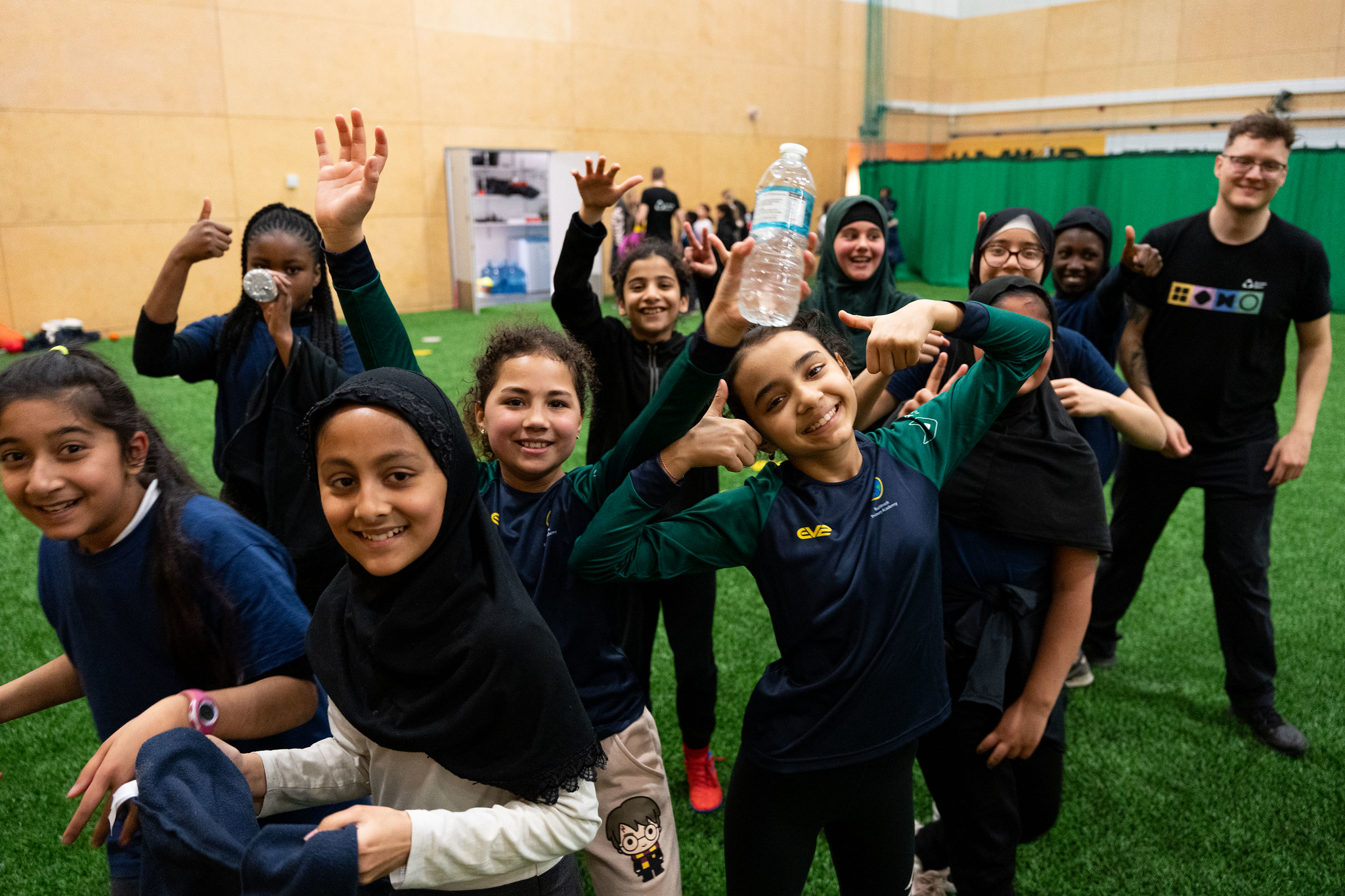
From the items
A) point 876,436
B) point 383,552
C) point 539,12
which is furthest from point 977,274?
point 539,12

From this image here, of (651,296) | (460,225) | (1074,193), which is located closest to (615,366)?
(651,296)

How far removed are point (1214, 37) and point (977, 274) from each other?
1802 centimetres

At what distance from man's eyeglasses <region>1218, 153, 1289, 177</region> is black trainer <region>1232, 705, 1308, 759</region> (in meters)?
1.98

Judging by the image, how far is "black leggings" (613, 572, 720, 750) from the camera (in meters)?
2.80

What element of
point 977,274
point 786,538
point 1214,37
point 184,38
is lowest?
point 786,538

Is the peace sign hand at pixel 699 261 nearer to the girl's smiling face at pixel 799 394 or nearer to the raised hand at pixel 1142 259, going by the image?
the girl's smiling face at pixel 799 394

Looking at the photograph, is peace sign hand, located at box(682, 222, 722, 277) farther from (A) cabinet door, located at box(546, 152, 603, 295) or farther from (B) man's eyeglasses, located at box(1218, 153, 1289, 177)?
(A) cabinet door, located at box(546, 152, 603, 295)

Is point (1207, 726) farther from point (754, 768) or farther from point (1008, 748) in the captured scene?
point (754, 768)

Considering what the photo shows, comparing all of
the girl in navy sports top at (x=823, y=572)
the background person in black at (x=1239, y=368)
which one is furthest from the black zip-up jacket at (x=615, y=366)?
the background person in black at (x=1239, y=368)

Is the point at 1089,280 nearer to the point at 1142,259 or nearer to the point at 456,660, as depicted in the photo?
the point at 1142,259

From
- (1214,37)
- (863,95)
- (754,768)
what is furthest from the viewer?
(863,95)

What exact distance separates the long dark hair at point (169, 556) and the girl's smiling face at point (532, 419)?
64 centimetres

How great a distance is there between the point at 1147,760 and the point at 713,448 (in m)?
2.46

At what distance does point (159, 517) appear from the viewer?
65.4 inches
